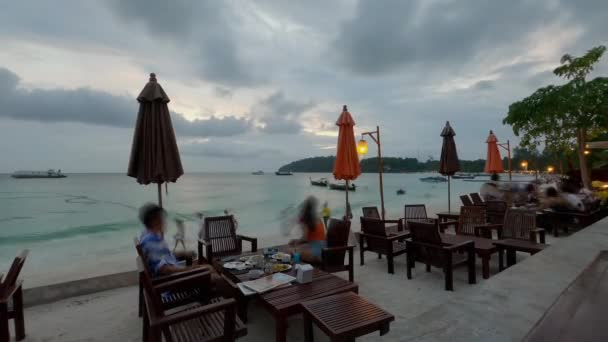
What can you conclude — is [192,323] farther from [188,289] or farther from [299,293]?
[299,293]

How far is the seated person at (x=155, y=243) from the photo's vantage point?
2.76 m

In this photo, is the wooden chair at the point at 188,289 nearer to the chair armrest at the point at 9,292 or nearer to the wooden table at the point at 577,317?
the chair armrest at the point at 9,292

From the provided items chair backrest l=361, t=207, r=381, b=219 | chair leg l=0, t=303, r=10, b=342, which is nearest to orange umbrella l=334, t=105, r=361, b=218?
chair backrest l=361, t=207, r=381, b=219

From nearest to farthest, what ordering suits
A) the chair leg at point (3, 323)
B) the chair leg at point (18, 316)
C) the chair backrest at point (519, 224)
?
the chair leg at point (3, 323) → the chair leg at point (18, 316) → the chair backrest at point (519, 224)

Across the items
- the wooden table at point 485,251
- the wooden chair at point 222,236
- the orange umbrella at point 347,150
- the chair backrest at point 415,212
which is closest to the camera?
the wooden table at point 485,251

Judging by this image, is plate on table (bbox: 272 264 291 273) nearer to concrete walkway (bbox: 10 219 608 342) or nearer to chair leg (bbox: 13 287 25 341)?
concrete walkway (bbox: 10 219 608 342)

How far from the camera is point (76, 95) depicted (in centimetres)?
1172

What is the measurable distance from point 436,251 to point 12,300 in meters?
4.86

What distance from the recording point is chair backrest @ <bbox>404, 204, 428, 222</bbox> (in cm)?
Result: 644

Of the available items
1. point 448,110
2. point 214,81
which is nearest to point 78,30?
point 214,81

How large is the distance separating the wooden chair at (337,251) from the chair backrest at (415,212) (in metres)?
3.32

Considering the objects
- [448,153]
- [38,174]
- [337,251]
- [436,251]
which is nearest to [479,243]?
[436,251]

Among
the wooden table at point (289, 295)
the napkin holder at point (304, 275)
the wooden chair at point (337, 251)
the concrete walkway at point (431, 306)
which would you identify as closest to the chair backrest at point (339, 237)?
the wooden chair at point (337, 251)

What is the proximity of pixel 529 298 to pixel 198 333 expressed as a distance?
277 cm
